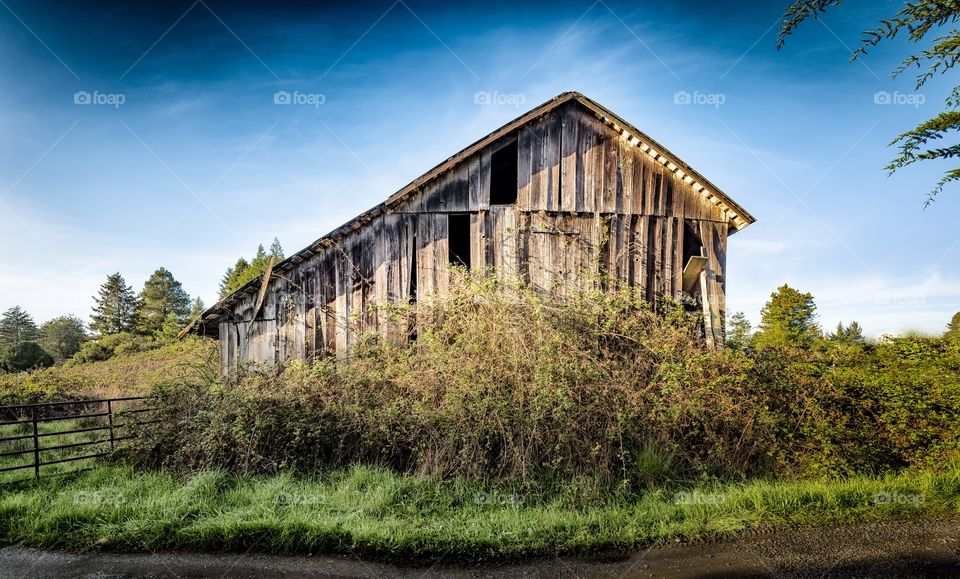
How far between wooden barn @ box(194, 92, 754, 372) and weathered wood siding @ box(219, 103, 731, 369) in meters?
0.03

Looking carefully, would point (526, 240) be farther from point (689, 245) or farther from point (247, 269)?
point (247, 269)

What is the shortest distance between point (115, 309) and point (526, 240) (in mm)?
56831

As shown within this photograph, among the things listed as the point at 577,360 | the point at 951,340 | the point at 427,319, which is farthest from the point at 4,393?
the point at 951,340

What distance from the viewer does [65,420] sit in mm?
14617

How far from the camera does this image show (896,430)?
726 centimetres

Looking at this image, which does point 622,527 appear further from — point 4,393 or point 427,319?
point 4,393

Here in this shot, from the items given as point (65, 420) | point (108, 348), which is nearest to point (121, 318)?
point (108, 348)

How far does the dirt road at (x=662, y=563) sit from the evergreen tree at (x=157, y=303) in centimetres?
5084

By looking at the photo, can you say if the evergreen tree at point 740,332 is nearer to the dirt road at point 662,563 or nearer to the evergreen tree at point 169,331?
the dirt road at point 662,563

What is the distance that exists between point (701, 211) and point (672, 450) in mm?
6994

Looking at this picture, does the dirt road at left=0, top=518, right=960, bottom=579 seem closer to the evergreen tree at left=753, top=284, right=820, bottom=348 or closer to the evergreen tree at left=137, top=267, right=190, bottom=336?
the evergreen tree at left=753, top=284, right=820, bottom=348

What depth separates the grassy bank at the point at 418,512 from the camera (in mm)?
5254

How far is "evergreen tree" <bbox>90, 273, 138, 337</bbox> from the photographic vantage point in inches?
1932

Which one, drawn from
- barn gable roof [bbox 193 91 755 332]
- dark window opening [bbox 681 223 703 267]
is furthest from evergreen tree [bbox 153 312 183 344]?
dark window opening [bbox 681 223 703 267]
